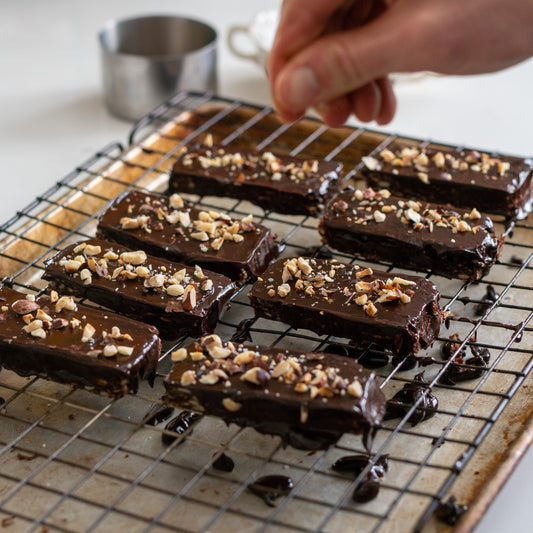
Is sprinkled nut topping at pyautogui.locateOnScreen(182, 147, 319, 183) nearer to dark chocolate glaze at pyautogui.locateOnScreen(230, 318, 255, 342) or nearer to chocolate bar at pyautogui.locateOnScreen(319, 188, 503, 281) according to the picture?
chocolate bar at pyautogui.locateOnScreen(319, 188, 503, 281)

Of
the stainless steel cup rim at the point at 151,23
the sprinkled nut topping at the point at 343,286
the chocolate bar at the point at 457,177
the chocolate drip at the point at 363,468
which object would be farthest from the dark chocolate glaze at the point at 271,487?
the stainless steel cup rim at the point at 151,23

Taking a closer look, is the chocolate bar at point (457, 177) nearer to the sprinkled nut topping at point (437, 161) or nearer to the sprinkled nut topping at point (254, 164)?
the sprinkled nut topping at point (437, 161)

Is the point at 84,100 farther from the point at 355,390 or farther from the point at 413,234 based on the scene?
the point at 355,390

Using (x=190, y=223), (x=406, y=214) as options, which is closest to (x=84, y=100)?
(x=190, y=223)

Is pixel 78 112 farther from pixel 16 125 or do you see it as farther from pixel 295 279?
pixel 295 279

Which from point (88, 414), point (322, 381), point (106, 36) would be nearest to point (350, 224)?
point (322, 381)

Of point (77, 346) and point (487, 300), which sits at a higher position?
point (77, 346)
